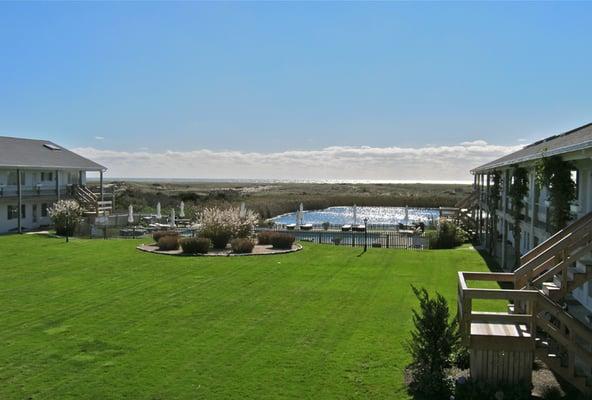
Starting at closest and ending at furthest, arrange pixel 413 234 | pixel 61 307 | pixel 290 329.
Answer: pixel 290 329
pixel 61 307
pixel 413 234

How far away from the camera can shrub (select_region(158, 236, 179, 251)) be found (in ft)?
83.4

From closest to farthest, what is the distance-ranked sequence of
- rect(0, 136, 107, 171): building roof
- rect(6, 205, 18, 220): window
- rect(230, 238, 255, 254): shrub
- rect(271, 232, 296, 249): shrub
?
rect(230, 238, 255, 254): shrub, rect(271, 232, 296, 249): shrub, rect(6, 205, 18, 220): window, rect(0, 136, 107, 171): building roof

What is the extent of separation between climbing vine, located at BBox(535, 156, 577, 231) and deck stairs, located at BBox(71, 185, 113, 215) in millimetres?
32825

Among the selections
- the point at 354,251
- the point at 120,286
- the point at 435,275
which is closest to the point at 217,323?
the point at 120,286

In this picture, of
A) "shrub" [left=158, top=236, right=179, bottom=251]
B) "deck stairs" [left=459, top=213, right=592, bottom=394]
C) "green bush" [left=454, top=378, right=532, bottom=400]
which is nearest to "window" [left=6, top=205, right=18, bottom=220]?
"shrub" [left=158, top=236, right=179, bottom=251]

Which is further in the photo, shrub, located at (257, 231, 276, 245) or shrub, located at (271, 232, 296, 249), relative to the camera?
shrub, located at (257, 231, 276, 245)

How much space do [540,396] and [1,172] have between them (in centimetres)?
3576

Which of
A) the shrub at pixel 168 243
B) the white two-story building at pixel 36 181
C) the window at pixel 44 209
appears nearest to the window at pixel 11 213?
the white two-story building at pixel 36 181

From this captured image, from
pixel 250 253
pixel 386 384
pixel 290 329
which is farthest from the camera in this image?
pixel 250 253

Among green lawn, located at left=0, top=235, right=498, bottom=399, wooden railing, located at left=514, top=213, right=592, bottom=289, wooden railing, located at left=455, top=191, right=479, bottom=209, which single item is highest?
wooden railing, located at left=455, top=191, right=479, bottom=209

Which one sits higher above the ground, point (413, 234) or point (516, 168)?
point (516, 168)

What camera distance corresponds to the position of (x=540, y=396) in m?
8.37

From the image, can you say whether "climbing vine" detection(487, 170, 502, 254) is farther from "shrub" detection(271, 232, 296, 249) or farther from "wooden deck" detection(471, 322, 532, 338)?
"wooden deck" detection(471, 322, 532, 338)

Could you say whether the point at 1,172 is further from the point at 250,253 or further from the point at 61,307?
the point at 61,307
